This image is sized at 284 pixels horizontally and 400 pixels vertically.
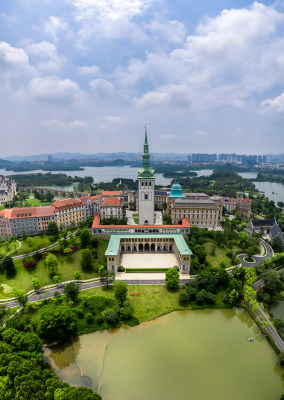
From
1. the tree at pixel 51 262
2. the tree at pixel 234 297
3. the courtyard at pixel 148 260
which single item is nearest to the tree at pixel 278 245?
the tree at pixel 234 297

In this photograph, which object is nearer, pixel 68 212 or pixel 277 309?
pixel 277 309

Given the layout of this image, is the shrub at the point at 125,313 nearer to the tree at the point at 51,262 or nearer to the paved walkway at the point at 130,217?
the tree at the point at 51,262

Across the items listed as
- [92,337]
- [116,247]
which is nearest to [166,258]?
[116,247]

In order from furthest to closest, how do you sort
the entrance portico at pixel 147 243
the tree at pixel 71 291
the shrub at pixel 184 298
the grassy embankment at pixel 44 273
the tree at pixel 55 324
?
the entrance portico at pixel 147 243 → the grassy embankment at pixel 44 273 → the shrub at pixel 184 298 → the tree at pixel 71 291 → the tree at pixel 55 324

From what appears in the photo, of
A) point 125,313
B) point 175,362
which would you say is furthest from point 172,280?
point 175,362

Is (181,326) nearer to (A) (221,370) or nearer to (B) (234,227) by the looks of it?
(A) (221,370)

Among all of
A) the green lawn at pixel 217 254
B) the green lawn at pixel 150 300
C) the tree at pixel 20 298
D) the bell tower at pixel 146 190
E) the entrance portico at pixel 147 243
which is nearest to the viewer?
the tree at pixel 20 298

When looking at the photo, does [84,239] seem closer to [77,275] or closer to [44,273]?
[77,275]
